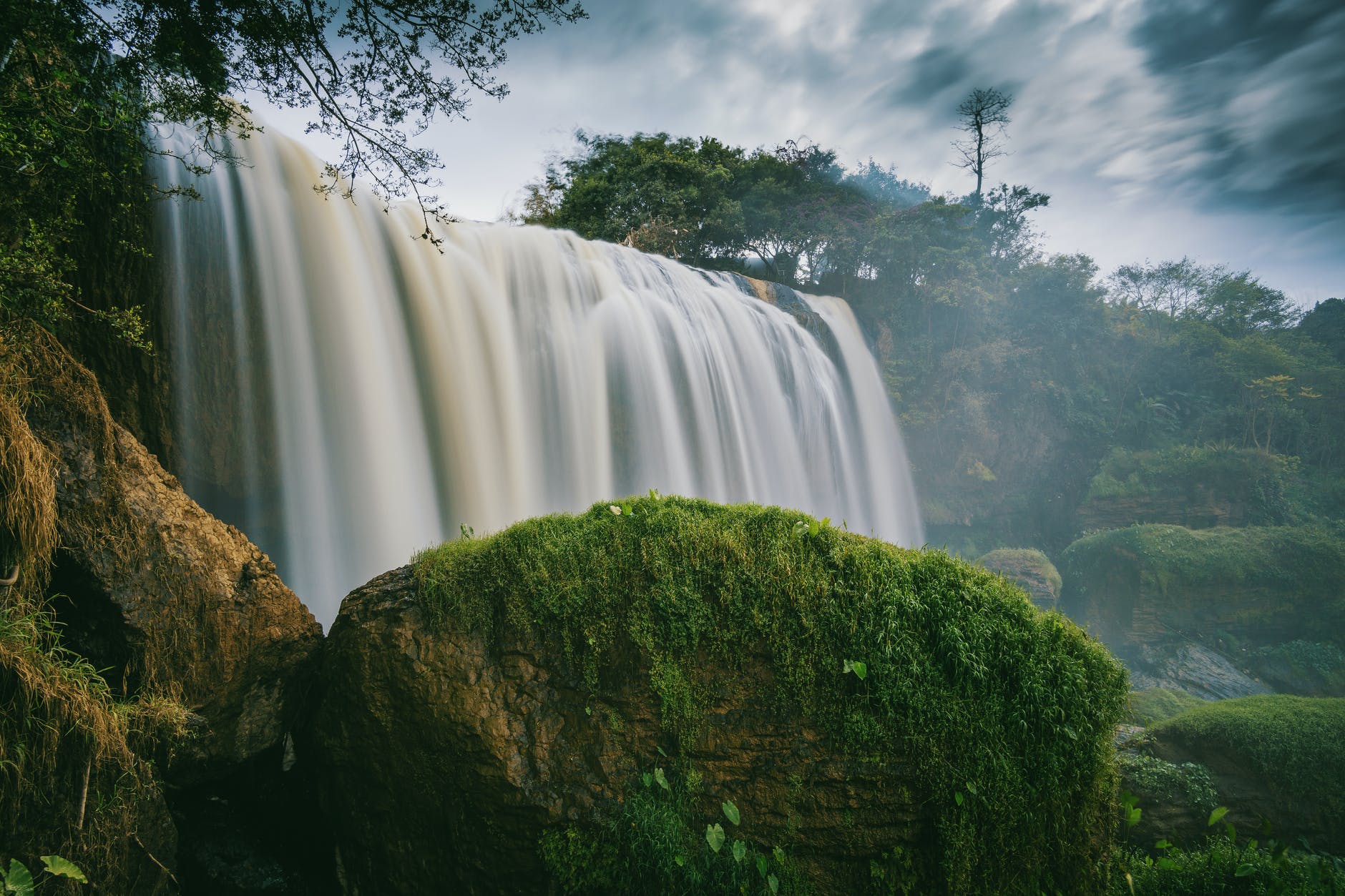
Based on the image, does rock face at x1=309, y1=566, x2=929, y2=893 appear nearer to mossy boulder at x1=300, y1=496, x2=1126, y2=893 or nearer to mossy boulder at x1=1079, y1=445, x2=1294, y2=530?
mossy boulder at x1=300, y1=496, x2=1126, y2=893

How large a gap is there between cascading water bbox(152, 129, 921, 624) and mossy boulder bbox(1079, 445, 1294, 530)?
14.6m

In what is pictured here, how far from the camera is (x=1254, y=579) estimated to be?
49.5ft

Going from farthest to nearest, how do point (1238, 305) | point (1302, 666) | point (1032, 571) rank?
point (1238, 305), point (1032, 571), point (1302, 666)

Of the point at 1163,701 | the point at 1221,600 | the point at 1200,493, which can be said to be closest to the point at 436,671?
the point at 1163,701

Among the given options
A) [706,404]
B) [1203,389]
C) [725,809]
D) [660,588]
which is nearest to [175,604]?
[660,588]

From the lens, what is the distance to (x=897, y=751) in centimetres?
297

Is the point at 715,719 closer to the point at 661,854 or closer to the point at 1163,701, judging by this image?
the point at 661,854

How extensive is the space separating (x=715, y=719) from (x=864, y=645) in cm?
88

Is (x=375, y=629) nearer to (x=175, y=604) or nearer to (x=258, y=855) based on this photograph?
(x=175, y=604)

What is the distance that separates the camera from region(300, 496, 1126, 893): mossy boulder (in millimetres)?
2908

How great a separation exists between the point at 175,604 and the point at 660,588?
280 cm

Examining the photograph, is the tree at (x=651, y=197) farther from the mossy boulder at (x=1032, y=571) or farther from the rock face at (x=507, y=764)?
the rock face at (x=507, y=764)

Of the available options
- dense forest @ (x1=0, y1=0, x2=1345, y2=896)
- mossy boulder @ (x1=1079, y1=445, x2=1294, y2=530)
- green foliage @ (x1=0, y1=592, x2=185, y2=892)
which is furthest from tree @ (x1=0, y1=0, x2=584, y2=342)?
mossy boulder @ (x1=1079, y1=445, x2=1294, y2=530)

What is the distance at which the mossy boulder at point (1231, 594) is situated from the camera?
48.8 ft
